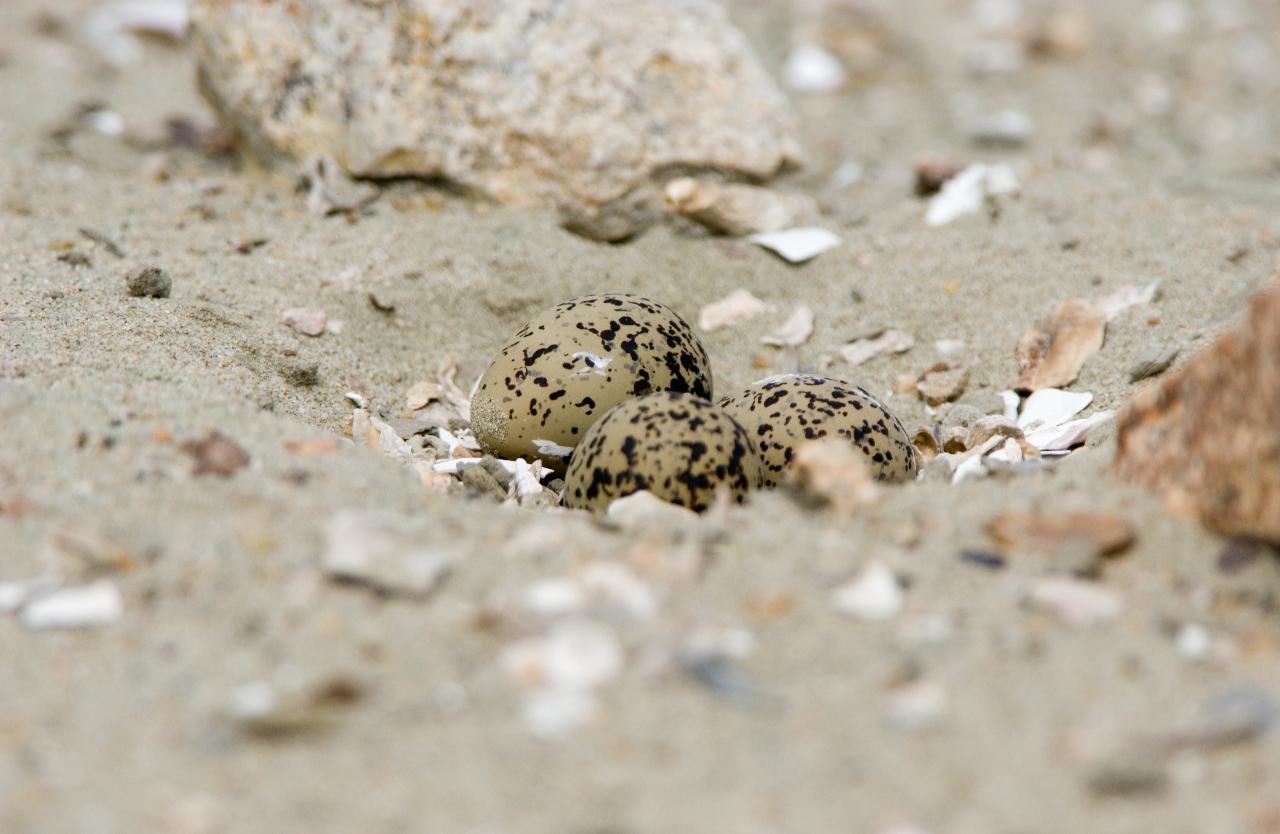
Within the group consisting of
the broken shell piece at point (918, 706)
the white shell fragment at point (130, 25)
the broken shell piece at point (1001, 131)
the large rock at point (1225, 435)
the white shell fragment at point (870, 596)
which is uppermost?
the large rock at point (1225, 435)

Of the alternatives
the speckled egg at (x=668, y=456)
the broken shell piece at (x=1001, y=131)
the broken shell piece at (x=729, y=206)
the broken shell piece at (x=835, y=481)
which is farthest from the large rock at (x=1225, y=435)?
the broken shell piece at (x=1001, y=131)

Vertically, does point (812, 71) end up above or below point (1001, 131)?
below

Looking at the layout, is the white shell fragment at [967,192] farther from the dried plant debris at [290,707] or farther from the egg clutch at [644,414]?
the dried plant debris at [290,707]

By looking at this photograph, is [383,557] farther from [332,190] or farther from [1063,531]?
[332,190]

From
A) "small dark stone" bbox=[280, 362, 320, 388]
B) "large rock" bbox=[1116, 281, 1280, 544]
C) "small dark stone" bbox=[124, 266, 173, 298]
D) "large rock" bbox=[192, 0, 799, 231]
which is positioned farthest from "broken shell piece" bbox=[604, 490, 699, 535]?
"large rock" bbox=[192, 0, 799, 231]

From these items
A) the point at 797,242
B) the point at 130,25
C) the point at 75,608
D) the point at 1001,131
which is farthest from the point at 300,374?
the point at 130,25
